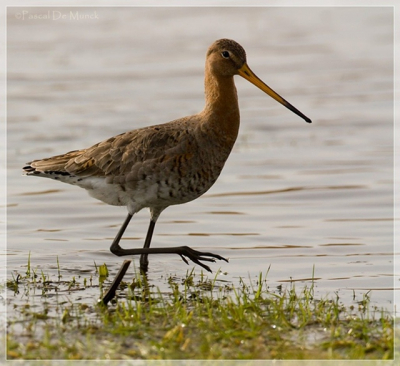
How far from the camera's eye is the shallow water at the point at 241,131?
948cm

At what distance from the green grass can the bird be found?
110 cm

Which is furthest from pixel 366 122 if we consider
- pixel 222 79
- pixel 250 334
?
pixel 250 334

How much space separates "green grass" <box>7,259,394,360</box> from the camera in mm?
5770

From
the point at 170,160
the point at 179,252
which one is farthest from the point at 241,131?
the point at 179,252

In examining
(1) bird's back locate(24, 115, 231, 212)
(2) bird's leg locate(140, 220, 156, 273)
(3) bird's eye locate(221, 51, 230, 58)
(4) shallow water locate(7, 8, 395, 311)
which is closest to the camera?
(1) bird's back locate(24, 115, 231, 212)

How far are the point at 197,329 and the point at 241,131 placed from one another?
8.74 metres

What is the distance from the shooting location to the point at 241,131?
14.7 metres

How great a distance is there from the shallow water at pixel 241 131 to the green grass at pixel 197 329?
4.40 ft

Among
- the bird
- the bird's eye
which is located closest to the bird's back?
the bird

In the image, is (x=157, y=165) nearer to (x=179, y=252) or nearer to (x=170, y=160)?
(x=170, y=160)

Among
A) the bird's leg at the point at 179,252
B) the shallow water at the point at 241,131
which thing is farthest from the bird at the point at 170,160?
the shallow water at the point at 241,131

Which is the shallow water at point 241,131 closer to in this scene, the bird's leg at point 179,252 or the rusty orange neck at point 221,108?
the bird's leg at point 179,252

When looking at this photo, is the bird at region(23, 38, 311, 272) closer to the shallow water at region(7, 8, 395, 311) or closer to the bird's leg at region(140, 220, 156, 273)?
the bird's leg at region(140, 220, 156, 273)

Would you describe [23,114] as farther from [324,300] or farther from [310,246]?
[324,300]
